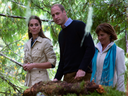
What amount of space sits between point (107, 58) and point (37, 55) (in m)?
0.79

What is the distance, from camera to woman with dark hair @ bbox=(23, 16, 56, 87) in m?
1.86

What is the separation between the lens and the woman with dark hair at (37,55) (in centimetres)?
186

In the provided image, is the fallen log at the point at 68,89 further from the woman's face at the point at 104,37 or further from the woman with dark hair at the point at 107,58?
the woman's face at the point at 104,37

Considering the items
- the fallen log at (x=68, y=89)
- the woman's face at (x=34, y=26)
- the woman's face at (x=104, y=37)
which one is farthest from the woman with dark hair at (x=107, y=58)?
the fallen log at (x=68, y=89)

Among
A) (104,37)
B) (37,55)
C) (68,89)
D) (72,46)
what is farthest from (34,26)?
(68,89)

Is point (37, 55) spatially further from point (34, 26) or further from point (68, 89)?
point (68, 89)

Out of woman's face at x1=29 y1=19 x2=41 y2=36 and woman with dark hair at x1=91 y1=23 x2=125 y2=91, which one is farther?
woman's face at x1=29 y1=19 x2=41 y2=36

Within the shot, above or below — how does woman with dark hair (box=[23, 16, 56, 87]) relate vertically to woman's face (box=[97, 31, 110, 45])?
below

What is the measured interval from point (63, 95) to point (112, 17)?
2075 mm

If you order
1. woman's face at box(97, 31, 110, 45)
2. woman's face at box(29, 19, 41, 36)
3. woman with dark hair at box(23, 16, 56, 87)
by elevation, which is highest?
woman's face at box(29, 19, 41, 36)

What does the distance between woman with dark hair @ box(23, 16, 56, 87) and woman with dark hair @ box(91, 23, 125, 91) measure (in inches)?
20.1

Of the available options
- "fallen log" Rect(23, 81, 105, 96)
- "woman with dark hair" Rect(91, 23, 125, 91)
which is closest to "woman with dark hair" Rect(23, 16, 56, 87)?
"woman with dark hair" Rect(91, 23, 125, 91)

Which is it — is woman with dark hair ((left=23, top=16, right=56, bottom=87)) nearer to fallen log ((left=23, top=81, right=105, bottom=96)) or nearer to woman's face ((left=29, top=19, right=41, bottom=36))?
woman's face ((left=29, top=19, right=41, bottom=36))

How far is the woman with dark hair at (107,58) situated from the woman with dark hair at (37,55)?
0.51 m
